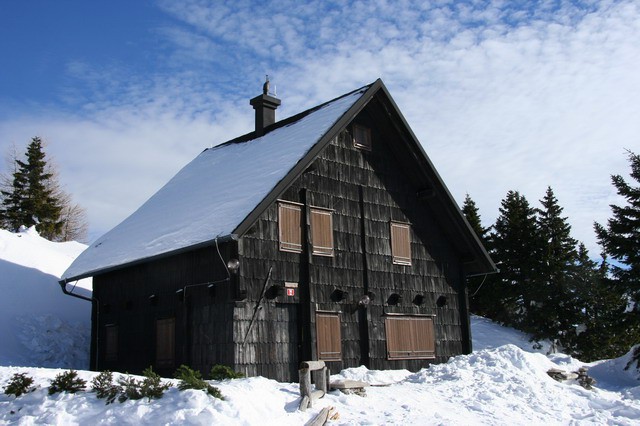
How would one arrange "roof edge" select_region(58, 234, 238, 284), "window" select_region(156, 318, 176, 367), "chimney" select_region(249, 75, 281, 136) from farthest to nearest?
"chimney" select_region(249, 75, 281, 136) < "window" select_region(156, 318, 176, 367) < "roof edge" select_region(58, 234, 238, 284)

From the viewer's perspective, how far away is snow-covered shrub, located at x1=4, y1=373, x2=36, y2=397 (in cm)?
1130

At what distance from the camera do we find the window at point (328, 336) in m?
17.8

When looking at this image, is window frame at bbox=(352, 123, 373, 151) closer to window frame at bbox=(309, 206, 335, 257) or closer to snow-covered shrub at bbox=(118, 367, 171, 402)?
window frame at bbox=(309, 206, 335, 257)

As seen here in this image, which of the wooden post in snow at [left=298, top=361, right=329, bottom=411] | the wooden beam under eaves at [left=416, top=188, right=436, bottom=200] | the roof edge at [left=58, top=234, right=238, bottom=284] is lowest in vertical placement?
the wooden post in snow at [left=298, top=361, right=329, bottom=411]

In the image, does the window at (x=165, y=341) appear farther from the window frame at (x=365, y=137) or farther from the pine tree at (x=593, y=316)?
the pine tree at (x=593, y=316)

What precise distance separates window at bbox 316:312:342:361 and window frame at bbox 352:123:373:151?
16.8ft

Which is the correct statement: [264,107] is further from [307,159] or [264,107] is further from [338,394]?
[338,394]

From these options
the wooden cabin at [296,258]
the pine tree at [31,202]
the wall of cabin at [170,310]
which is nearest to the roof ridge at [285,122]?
the wooden cabin at [296,258]

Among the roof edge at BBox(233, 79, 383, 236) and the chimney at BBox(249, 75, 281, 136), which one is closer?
the roof edge at BBox(233, 79, 383, 236)

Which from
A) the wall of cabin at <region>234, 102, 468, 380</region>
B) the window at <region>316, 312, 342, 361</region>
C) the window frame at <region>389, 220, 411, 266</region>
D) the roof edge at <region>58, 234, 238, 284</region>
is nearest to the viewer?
the roof edge at <region>58, 234, 238, 284</region>

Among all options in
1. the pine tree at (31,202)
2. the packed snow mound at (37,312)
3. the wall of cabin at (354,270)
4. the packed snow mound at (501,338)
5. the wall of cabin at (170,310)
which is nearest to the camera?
the wall of cabin at (170,310)

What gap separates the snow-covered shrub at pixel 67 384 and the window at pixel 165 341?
6442mm

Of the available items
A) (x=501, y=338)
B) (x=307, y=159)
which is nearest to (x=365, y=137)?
(x=307, y=159)

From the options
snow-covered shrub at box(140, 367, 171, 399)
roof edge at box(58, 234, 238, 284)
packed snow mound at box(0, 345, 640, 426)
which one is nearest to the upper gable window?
roof edge at box(58, 234, 238, 284)
